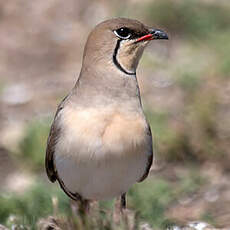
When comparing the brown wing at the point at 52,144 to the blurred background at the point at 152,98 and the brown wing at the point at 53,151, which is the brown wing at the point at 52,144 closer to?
the brown wing at the point at 53,151

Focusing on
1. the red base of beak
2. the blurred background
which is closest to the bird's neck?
the red base of beak

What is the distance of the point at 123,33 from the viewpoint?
5027mm

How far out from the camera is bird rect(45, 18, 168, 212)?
4.82 m

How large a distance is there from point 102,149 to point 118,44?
2.22 ft

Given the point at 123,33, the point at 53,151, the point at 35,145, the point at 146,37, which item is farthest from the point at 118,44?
the point at 35,145

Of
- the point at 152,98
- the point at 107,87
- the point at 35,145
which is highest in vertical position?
the point at 152,98

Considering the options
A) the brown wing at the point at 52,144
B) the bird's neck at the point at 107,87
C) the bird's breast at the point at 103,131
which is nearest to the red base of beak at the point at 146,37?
the bird's neck at the point at 107,87

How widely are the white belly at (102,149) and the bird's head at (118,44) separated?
0.37m

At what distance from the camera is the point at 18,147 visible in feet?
28.3

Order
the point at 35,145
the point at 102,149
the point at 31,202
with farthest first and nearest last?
the point at 35,145, the point at 31,202, the point at 102,149

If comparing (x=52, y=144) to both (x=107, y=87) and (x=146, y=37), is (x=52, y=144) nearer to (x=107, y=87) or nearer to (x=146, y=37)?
(x=107, y=87)

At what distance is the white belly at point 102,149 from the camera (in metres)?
4.80

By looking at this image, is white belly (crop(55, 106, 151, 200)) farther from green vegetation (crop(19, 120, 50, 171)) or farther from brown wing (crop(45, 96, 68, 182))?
green vegetation (crop(19, 120, 50, 171))

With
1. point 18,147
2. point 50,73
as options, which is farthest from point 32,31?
point 18,147
